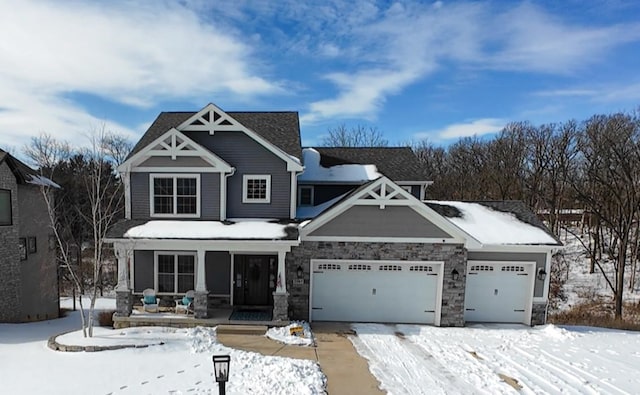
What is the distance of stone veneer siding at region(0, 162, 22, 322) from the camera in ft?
48.0

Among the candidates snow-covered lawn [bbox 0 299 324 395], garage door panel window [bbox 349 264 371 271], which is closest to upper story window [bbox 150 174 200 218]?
snow-covered lawn [bbox 0 299 324 395]

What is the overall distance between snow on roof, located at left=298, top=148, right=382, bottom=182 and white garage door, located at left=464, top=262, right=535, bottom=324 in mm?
5374

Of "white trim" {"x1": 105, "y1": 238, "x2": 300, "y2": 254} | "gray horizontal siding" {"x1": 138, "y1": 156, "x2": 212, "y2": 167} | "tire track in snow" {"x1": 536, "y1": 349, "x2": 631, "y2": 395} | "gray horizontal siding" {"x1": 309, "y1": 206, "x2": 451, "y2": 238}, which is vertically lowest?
"tire track in snow" {"x1": 536, "y1": 349, "x2": 631, "y2": 395}

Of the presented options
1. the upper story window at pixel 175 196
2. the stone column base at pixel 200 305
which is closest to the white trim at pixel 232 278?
the stone column base at pixel 200 305

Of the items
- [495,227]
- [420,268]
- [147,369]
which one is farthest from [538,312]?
[147,369]

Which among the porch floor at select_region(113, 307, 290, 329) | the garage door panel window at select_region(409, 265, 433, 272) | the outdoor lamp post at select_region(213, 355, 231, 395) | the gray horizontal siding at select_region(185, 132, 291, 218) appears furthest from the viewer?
the gray horizontal siding at select_region(185, 132, 291, 218)

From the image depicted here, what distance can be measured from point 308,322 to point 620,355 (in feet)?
28.9

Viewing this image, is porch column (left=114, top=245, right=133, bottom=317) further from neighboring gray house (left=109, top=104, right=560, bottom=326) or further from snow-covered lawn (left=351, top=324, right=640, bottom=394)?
snow-covered lawn (left=351, top=324, right=640, bottom=394)

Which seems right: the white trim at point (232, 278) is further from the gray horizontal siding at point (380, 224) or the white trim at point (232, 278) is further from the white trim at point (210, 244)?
the gray horizontal siding at point (380, 224)

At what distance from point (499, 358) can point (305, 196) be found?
8.73 m

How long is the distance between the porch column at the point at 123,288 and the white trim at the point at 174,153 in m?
2.88

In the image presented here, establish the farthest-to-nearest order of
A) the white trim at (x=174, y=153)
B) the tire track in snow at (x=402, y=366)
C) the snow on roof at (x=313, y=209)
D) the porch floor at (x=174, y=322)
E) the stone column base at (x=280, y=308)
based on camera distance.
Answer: the snow on roof at (x=313, y=209)
the white trim at (x=174, y=153)
the stone column base at (x=280, y=308)
the porch floor at (x=174, y=322)
the tire track in snow at (x=402, y=366)

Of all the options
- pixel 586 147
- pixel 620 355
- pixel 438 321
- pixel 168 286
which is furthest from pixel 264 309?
pixel 586 147

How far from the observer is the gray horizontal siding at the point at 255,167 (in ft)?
40.0
